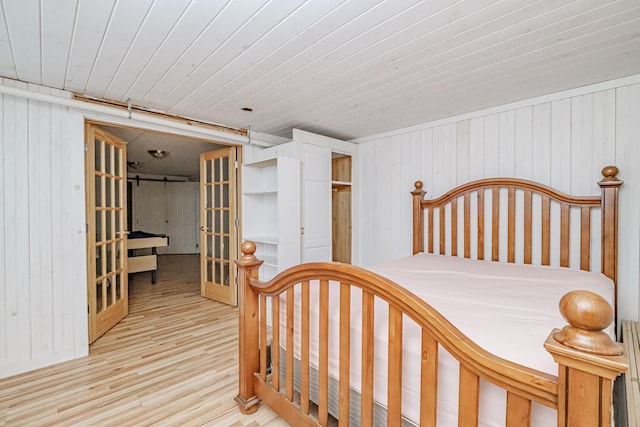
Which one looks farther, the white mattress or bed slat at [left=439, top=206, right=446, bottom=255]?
bed slat at [left=439, top=206, right=446, bottom=255]

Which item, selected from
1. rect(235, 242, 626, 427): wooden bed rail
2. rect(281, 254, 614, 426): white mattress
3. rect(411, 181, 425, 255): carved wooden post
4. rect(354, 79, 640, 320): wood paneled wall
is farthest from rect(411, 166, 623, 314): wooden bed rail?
rect(235, 242, 626, 427): wooden bed rail

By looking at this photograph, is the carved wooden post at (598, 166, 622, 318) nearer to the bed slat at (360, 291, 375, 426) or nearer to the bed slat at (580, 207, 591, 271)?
the bed slat at (580, 207, 591, 271)

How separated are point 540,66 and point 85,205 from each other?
3.65 metres

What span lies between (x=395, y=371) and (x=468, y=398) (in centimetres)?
24

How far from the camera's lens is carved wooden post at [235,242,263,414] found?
1.72 metres

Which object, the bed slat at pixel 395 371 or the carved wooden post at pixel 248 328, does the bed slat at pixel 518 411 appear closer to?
the bed slat at pixel 395 371

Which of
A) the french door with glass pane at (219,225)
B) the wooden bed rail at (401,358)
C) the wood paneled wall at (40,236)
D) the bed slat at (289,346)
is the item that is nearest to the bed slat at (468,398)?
the wooden bed rail at (401,358)

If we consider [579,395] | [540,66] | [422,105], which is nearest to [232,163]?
[422,105]

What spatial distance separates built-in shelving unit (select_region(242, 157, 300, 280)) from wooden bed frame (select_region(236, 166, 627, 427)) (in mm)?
1329

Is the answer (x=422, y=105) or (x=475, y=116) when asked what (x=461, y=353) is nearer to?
(x=422, y=105)

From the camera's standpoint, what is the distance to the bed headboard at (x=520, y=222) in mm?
2090

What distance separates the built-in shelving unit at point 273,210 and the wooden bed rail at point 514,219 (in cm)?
130

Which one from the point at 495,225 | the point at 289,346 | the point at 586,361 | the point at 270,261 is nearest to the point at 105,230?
the point at 270,261

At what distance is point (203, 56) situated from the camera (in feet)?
5.97
